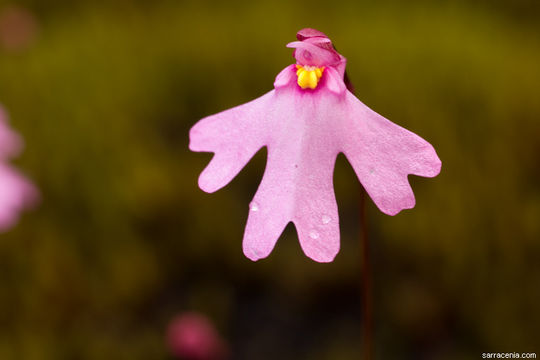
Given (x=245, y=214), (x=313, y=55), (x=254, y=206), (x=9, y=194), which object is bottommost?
(x=245, y=214)

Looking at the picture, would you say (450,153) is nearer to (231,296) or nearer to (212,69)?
(231,296)

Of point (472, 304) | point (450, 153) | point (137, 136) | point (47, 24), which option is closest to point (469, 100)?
point (450, 153)

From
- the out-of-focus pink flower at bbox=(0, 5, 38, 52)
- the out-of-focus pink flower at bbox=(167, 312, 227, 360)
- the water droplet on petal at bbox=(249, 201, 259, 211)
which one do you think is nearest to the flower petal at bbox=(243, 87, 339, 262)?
the water droplet on petal at bbox=(249, 201, 259, 211)

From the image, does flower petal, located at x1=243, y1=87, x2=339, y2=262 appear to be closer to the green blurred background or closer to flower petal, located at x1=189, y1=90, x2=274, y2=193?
flower petal, located at x1=189, y1=90, x2=274, y2=193

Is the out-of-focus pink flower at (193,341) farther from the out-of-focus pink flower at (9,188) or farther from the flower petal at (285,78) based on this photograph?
the flower petal at (285,78)

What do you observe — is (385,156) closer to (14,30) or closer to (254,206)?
(254,206)

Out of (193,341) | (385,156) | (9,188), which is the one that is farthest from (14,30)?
(385,156)
